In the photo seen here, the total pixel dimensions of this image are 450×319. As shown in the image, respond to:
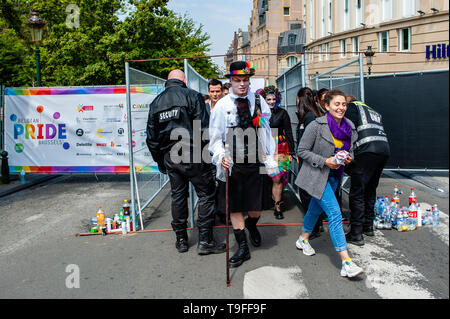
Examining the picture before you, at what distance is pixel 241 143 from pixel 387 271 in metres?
2.05

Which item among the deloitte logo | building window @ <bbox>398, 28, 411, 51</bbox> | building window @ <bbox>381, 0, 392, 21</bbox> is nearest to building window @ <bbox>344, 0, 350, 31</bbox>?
building window @ <bbox>381, 0, 392, 21</bbox>

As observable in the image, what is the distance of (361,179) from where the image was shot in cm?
498

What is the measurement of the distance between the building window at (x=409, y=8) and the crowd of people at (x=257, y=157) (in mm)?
19601

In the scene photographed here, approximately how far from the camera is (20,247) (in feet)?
18.2

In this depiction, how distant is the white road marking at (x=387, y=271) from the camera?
366 centimetres

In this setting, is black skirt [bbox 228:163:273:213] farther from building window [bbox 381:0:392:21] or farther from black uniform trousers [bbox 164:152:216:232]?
building window [bbox 381:0:392:21]

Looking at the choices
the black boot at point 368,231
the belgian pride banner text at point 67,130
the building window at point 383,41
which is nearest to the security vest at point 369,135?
the black boot at point 368,231

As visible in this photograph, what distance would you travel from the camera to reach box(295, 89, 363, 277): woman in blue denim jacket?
4.06m

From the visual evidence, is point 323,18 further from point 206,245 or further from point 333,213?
point 333,213

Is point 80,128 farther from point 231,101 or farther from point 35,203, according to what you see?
point 231,101

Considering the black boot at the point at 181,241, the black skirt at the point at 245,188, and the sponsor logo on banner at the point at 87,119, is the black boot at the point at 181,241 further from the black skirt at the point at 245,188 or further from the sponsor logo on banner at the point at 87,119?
the sponsor logo on banner at the point at 87,119

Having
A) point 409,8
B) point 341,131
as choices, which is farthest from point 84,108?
point 409,8
